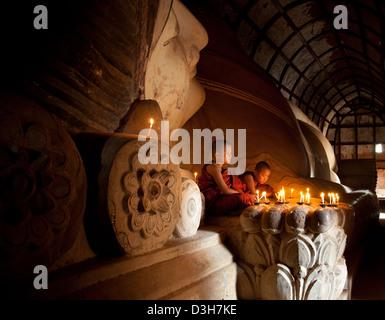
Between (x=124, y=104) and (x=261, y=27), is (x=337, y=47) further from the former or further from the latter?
(x=124, y=104)

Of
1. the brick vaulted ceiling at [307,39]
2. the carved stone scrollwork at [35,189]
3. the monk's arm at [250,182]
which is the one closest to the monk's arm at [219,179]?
the monk's arm at [250,182]

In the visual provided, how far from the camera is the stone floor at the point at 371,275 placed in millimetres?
2417

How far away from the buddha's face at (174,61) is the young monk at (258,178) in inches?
37.3

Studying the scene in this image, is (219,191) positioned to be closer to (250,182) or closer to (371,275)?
(250,182)

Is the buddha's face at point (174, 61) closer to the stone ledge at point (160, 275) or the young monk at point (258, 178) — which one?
the young monk at point (258, 178)

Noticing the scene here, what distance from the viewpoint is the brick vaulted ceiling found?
5.17m

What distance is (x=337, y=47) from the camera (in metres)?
7.25

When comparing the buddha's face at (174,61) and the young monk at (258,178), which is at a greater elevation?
the buddha's face at (174,61)

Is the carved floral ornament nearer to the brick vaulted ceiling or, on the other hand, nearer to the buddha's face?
the buddha's face

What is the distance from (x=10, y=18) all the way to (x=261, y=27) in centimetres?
542

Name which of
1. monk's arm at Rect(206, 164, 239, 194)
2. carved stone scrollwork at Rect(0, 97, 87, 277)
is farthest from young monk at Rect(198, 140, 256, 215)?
carved stone scrollwork at Rect(0, 97, 87, 277)

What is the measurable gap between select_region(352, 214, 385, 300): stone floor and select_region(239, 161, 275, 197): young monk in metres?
1.15

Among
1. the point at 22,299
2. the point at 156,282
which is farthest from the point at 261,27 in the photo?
the point at 22,299

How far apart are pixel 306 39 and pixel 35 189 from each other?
7.14 meters
